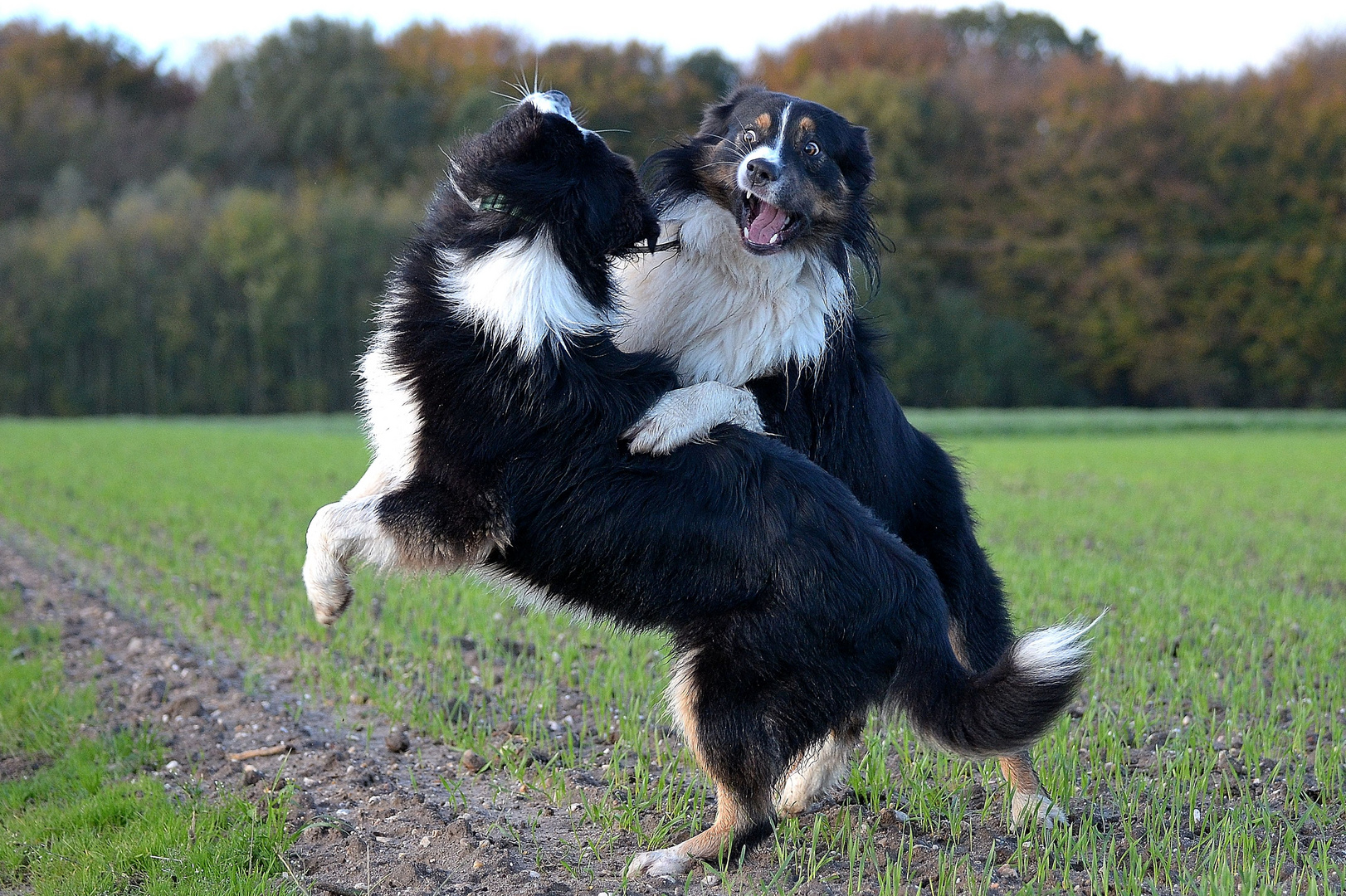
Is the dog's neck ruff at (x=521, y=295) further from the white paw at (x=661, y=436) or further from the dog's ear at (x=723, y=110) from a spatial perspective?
the dog's ear at (x=723, y=110)

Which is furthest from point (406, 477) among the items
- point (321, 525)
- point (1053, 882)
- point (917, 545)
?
point (1053, 882)

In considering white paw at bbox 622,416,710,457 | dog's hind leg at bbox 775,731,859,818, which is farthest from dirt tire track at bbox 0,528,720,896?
white paw at bbox 622,416,710,457

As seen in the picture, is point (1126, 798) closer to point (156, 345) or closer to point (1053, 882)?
point (1053, 882)

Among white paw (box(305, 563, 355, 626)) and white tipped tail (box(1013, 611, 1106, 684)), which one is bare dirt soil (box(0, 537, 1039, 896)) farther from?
white paw (box(305, 563, 355, 626))

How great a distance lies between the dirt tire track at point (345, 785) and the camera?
3.42 m

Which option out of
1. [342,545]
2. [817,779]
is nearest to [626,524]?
[342,545]

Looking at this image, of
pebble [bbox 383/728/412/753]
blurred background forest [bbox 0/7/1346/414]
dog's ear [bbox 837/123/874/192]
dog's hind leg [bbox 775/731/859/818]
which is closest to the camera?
dog's hind leg [bbox 775/731/859/818]

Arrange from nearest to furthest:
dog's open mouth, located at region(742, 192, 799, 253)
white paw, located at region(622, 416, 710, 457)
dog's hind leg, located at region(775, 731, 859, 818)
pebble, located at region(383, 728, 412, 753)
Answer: white paw, located at region(622, 416, 710, 457)
dog's open mouth, located at region(742, 192, 799, 253)
dog's hind leg, located at region(775, 731, 859, 818)
pebble, located at region(383, 728, 412, 753)

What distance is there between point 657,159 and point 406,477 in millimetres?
1567

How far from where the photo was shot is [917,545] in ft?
13.3

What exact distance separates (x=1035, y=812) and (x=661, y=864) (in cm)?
135

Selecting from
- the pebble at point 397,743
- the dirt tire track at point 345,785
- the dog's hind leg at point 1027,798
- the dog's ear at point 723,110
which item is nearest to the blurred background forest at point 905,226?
the dirt tire track at point 345,785

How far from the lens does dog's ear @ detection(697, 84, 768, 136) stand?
4.23 meters

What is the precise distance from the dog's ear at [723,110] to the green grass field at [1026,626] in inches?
83.4
